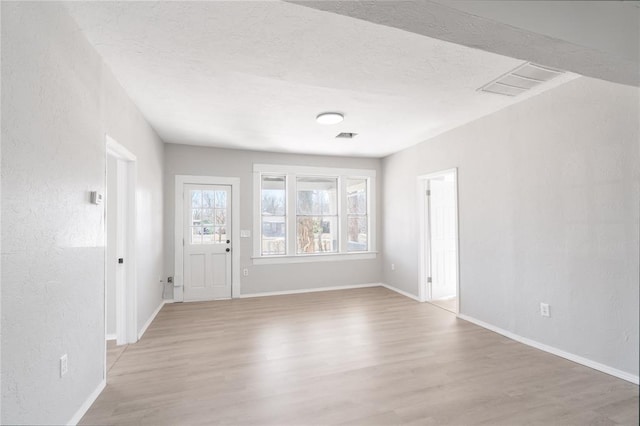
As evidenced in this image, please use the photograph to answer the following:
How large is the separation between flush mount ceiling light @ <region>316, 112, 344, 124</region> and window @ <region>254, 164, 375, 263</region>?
1.92 metres

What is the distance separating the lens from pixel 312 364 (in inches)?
105

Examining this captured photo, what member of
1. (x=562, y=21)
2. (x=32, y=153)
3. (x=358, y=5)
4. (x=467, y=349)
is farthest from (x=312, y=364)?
(x=562, y=21)

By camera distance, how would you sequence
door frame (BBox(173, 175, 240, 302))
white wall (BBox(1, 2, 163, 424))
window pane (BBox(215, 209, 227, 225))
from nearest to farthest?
1. white wall (BBox(1, 2, 163, 424))
2. door frame (BBox(173, 175, 240, 302))
3. window pane (BBox(215, 209, 227, 225))

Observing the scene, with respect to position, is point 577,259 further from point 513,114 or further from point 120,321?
point 120,321

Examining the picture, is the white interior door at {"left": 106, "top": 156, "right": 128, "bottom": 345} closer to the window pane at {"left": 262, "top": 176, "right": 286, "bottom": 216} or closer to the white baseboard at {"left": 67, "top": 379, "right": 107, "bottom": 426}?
the white baseboard at {"left": 67, "top": 379, "right": 107, "bottom": 426}

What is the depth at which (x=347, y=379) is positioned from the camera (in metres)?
2.41

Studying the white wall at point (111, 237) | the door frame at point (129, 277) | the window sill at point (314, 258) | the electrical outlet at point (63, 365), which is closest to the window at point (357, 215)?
the window sill at point (314, 258)

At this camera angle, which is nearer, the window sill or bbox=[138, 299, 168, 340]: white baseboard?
bbox=[138, 299, 168, 340]: white baseboard

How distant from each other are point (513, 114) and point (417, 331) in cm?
264

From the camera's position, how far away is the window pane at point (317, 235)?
5.52 meters

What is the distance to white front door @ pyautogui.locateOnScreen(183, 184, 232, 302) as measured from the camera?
190 inches

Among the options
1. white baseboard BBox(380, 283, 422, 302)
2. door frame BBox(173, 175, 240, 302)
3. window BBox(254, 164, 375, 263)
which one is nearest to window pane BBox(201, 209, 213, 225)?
door frame BBox(173, 175, 240, 302)

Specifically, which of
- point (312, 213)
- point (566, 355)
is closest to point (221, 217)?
point (312, 213)

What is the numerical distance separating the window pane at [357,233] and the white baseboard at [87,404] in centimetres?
418
